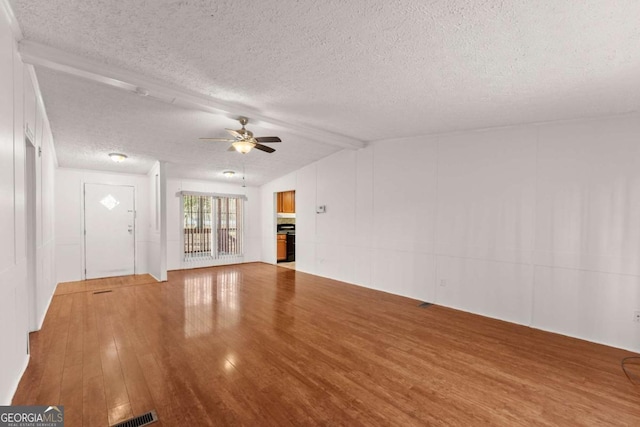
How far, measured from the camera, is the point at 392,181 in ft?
17.7

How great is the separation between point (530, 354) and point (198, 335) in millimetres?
3612

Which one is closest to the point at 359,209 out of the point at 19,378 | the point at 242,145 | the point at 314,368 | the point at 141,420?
the point at 242,145

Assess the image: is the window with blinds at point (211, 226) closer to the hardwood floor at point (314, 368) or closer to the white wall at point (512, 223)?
the hardwood floor at point (314, 368)

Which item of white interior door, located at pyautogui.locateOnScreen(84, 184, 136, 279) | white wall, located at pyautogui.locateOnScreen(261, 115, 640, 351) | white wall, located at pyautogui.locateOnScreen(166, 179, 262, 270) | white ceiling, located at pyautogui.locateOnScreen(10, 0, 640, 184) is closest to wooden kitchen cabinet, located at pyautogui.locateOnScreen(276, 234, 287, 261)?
white wall, located at pyautogui.locateOnScreen(166, 179, 262, 270)

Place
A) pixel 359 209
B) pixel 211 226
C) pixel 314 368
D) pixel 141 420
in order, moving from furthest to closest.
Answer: pixel 211 226 < pixel 359 209 < pixel 314 368 < pixel 141 420

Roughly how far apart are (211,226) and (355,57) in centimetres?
668

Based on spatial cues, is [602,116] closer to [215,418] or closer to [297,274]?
[215,418]

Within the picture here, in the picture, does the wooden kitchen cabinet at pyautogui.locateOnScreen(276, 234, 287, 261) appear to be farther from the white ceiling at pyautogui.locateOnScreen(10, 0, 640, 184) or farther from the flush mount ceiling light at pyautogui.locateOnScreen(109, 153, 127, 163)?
the white ceiling at pyautogui.locateOnScreen(10, 0, 640, 184)

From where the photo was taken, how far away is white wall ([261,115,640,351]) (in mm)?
3297

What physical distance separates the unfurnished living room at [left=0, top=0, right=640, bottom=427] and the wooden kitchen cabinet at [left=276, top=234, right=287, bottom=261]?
2598 millimetres

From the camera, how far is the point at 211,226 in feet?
26.4

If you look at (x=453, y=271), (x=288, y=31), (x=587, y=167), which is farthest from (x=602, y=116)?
(x=288, y=31)

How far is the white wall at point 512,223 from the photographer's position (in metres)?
3.30

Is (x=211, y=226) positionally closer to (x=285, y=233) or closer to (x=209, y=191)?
(x=209, y=191)
